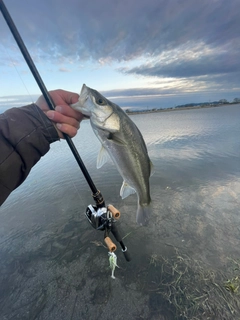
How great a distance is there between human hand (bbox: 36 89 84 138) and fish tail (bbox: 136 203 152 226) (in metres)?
1.74

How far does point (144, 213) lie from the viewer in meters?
3.16

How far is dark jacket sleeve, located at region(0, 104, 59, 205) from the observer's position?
2.06 m

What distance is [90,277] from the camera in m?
4.23

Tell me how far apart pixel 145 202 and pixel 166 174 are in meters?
6.88

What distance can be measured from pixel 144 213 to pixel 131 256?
2.21m

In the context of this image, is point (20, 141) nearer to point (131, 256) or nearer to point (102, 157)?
point (102, 157)

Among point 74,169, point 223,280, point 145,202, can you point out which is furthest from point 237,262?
point 74,169

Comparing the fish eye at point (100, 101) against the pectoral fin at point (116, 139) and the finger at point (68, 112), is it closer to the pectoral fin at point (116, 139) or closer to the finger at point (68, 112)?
the finger at point (68, 112)

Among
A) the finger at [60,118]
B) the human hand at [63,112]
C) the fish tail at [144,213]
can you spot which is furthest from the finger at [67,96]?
the fish tail at [144,213]

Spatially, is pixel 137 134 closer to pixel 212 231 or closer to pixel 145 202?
pixel 145 202

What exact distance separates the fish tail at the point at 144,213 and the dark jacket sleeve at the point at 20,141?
1870 millimetres

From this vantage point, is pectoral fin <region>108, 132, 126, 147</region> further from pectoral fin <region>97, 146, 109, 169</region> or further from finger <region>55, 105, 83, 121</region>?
finger <region>55, 105, 83, 121</region>

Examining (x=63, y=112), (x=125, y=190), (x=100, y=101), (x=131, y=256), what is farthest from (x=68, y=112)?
(x=131, y=256)

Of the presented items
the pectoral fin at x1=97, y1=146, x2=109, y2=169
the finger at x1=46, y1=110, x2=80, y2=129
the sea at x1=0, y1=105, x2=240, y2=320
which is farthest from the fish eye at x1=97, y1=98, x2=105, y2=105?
the sea at x1=0, y1=105, x2=240, y2=320
